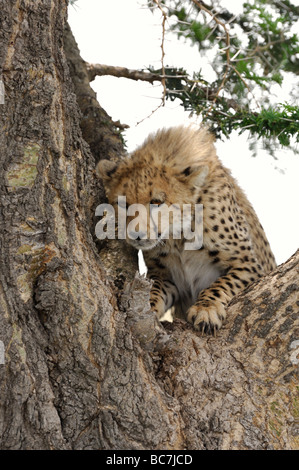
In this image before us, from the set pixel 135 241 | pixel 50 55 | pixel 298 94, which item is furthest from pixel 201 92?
pixel 50 55

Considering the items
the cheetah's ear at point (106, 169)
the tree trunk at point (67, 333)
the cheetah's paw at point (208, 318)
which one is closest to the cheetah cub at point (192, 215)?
the cheetah's ear at point (106, 169)

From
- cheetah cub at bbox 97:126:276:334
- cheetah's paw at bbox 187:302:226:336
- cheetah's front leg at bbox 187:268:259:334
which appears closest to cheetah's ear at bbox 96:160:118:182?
cheetah cub at bbox 97:126:276:334

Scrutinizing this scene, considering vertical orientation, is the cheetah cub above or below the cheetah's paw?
above

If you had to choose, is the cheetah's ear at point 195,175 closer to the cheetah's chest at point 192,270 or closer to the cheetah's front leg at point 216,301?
the cheetah's chest at point 192,270

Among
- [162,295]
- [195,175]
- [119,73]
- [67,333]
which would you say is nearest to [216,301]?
[162,295]

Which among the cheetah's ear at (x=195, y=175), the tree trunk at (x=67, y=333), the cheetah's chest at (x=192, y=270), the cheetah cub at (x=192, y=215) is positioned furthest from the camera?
the cheetah's chest at (x=192, y=270)

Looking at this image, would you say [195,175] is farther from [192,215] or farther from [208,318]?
[208,318]

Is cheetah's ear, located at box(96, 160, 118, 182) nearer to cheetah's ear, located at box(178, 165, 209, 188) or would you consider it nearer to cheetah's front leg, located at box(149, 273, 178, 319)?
cheetah's ear, located at box(178, 165, 209, 188)

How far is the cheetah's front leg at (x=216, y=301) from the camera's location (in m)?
3.26

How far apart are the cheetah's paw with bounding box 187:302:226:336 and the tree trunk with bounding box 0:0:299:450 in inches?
12.3

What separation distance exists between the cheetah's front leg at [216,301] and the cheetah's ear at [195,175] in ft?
2.15

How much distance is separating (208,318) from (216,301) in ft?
0.86

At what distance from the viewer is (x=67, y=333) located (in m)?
2.66

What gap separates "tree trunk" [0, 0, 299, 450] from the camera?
2547 mm
